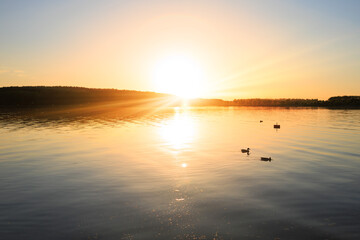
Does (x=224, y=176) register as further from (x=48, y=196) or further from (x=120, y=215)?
(x=48, y=196)

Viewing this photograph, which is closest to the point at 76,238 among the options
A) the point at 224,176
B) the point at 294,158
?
the point at 224,176

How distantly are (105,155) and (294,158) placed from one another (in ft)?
68.4

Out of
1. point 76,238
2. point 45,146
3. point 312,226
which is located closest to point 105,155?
point 45,146

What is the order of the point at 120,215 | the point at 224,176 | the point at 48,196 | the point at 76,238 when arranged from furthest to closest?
the point at 224,176 < the point at 48,196 < the point at 120,215 < the point at 76,238

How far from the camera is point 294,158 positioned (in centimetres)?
2878

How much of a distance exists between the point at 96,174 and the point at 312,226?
1618 centimetres

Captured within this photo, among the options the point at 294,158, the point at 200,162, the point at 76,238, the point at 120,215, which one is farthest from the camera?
the point at 294,158

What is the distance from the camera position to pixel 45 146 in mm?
35625

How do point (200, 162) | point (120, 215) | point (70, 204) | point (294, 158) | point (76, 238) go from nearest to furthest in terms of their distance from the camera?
point (76, 238)
point (120, 215)
point (70, 204)
point (200, 162)
point (294, 158)

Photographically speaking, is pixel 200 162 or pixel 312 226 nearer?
pixel 312 226

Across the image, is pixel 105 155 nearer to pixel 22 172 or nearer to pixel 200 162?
pixel 22 172

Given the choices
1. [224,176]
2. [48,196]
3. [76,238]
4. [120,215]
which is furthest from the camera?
[224,176]

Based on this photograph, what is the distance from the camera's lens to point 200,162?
26.5m

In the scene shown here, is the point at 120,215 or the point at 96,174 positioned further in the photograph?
the point at 96,174
